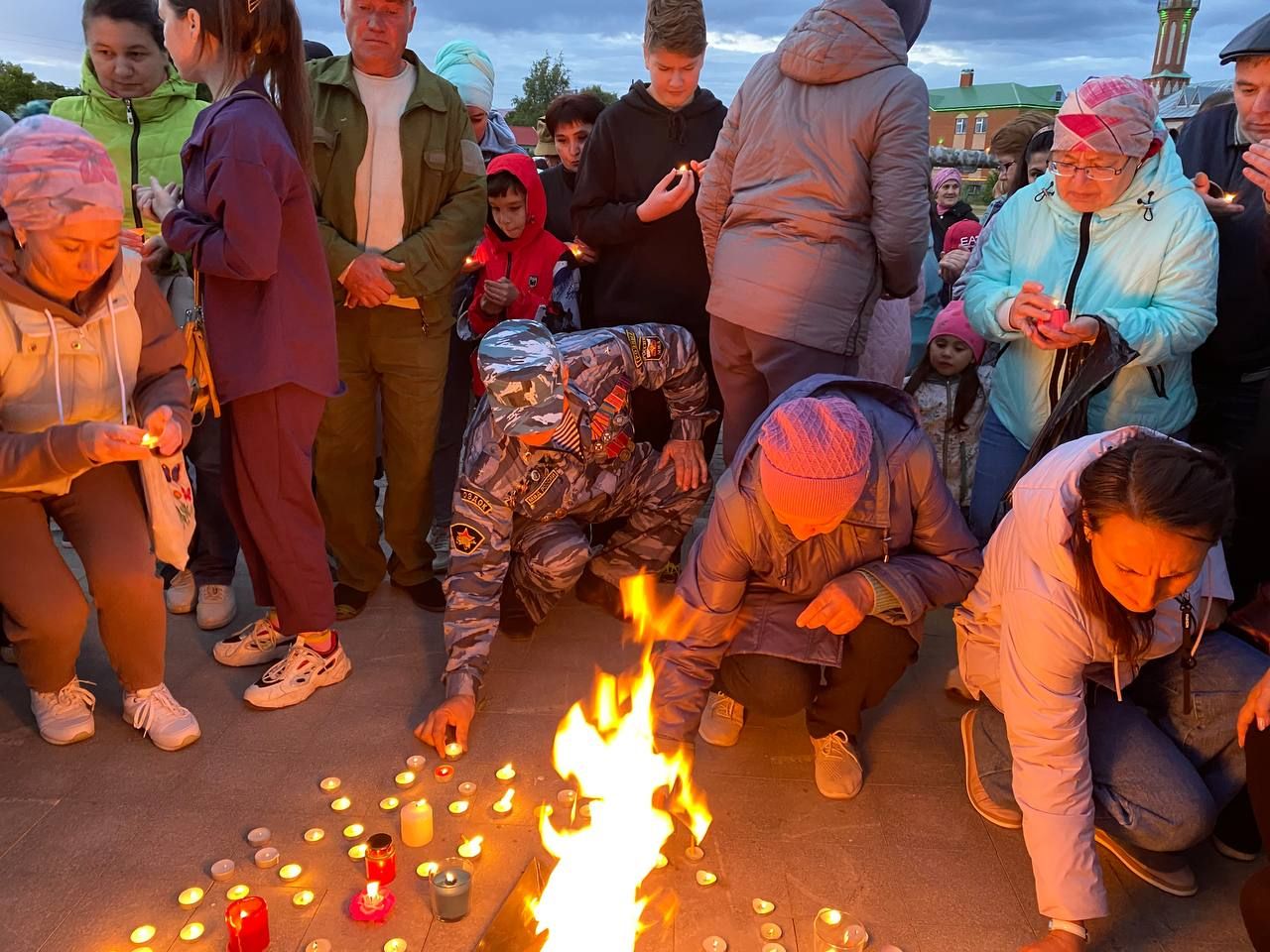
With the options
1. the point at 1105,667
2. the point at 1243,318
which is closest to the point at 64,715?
the point at 1105,667

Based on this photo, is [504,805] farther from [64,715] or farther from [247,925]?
[64,715]

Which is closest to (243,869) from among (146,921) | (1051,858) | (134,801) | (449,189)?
(146,921)

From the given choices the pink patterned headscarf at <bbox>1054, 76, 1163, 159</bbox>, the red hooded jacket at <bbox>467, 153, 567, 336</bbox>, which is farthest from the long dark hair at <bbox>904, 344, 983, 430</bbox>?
the red hooded jacket at <bbox>467, 153, 567, 336</bbox>

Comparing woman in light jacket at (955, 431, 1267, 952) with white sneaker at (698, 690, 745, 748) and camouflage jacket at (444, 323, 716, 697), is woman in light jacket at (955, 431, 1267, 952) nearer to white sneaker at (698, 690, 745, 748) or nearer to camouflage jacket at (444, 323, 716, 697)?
white sneaker at (698, 690, 745, 748)

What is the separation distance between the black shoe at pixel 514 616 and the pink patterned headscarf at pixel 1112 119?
273cm

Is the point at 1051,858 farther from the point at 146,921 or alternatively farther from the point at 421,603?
the point at 421,603

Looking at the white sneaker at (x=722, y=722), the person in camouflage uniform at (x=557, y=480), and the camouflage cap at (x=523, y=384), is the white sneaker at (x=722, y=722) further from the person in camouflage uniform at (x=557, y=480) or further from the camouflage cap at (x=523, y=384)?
the camouflage cap at (x=523, y=384)

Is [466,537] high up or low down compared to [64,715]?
up

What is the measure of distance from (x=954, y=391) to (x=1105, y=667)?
6.32ft

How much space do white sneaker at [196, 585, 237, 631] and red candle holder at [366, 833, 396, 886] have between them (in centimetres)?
189

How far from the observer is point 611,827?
2654 millimetres

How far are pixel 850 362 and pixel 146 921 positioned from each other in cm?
305

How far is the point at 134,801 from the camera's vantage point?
3.07 m

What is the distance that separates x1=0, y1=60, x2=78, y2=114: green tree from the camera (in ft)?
59.0
